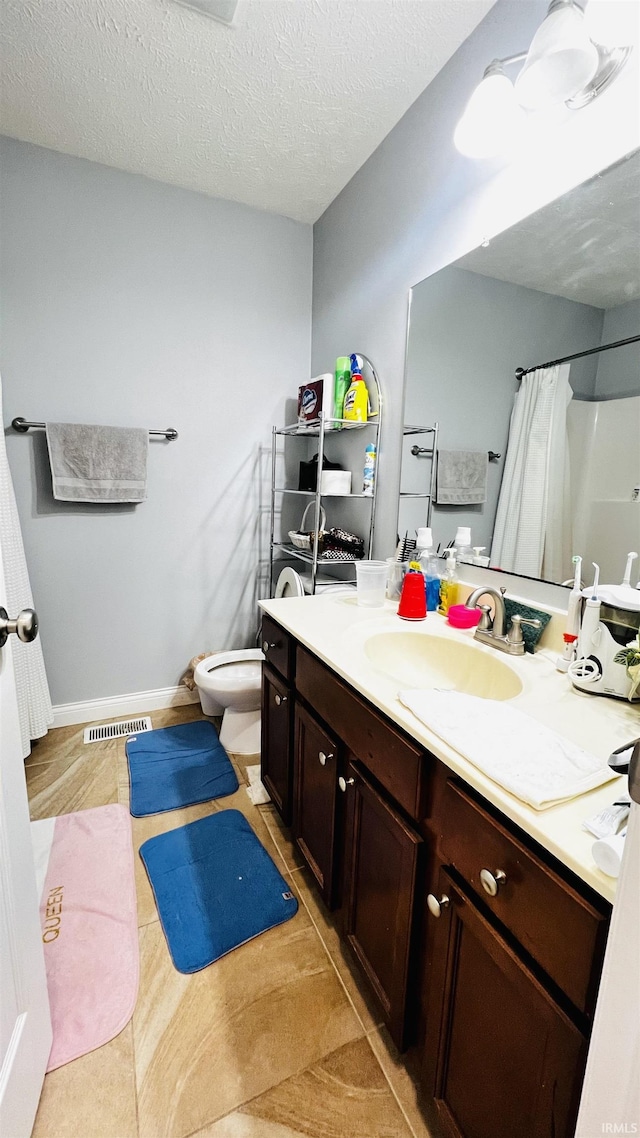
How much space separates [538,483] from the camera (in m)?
1.19

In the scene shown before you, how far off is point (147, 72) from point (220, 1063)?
2742 mm

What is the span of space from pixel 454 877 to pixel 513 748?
0.24m

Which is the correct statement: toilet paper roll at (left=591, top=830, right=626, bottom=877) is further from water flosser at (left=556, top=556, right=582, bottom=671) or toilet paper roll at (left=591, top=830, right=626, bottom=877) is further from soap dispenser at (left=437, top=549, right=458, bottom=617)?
soap dispenser at (left=437, top=549, right=458, bottom=617)

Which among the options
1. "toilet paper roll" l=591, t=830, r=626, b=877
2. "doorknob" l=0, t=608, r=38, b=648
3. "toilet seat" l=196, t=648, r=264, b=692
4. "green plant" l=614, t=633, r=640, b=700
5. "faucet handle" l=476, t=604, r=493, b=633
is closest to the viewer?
"toilet paper roll" l=591, t=830, r=626, b=877

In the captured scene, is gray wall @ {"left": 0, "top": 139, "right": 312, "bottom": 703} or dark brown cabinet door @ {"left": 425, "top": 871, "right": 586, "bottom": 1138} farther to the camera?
gray wall @ {"left": 0, "top": 139, "right": 312, "bottom": 703}

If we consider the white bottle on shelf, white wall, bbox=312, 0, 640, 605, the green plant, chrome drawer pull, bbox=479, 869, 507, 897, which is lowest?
chrome drawer pull, bbox=479, 869, 507, 897

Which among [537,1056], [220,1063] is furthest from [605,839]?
[220,1063]

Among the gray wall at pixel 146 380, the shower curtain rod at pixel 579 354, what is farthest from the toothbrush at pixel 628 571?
the gray wall at pixel 146 380

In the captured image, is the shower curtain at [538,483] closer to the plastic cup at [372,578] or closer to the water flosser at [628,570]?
the water flosser at [628,570]

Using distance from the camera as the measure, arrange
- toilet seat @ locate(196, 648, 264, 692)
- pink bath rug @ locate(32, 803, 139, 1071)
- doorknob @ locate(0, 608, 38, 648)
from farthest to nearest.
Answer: toilet seat @ locate(196, 648, 264, 692) < pink bath rug @ locate(32, 803, 139, 1071) < doorknob @ locate(0, 608, 38, 648)

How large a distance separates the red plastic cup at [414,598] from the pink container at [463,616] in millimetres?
94

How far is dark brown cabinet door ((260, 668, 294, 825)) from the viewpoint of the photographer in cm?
143

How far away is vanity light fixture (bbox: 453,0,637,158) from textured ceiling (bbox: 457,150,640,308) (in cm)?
18

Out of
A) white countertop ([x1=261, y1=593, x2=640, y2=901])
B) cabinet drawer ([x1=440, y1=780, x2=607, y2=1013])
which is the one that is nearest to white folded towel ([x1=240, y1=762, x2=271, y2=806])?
white countertop ([x1=261, y1=593, x2=640, y2=901])
